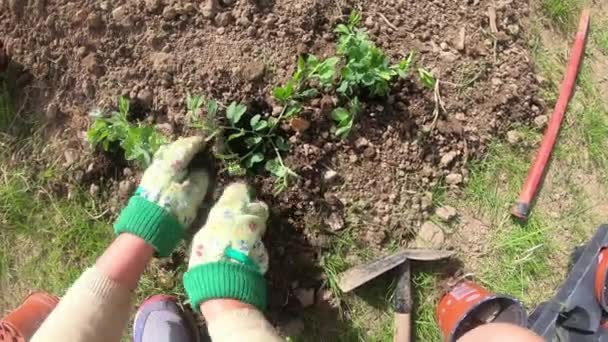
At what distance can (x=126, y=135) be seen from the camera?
2.13m

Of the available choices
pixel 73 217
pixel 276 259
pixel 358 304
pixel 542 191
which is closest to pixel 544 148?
pixel 542 191

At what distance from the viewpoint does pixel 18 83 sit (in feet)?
7.59

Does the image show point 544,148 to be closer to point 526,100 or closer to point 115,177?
point 526,100

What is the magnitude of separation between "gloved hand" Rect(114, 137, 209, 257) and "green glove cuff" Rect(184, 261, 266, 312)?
0.47 ft

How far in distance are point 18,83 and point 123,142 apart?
0.50 meters

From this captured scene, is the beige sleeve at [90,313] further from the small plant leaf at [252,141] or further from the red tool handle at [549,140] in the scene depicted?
the red tool handle at [549,140]

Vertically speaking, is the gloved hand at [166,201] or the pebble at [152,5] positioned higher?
the pebble at [152,5]

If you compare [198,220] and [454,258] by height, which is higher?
[198,220]

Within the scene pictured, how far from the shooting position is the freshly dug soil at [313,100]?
220 cm

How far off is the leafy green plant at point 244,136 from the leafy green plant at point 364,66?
0.21m

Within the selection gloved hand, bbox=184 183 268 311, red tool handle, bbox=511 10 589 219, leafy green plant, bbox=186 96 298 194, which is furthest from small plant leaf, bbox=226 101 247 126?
red tool handle, bbox=511 10 589 219

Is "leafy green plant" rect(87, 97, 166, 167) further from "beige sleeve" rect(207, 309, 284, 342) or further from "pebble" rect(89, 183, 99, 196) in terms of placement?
"beige sleeve" rect(207, 309, 284, 342)

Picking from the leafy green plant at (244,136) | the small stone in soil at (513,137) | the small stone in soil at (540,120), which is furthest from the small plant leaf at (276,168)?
the small stone in soil at (540,120)

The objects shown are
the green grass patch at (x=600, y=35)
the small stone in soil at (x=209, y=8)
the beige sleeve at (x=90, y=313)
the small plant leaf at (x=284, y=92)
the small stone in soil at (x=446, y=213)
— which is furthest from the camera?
the green grass patch at (x=600, y=35)
